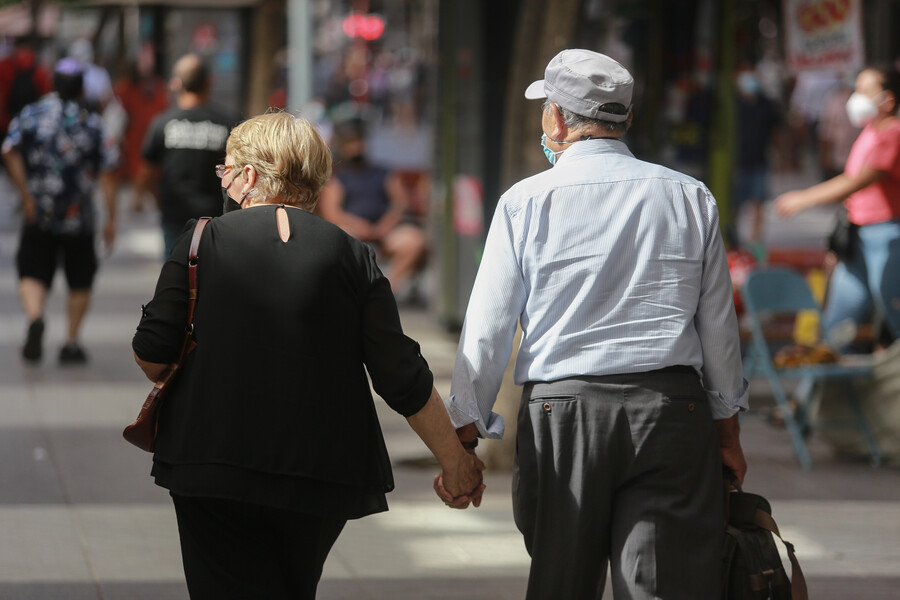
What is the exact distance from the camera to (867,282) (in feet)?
24.5

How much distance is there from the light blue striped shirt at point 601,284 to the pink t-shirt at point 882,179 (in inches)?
165

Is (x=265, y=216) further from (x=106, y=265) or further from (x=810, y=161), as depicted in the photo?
(x=810, y=161)

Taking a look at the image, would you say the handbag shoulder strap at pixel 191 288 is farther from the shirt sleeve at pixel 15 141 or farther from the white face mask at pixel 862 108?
the shirt sleeve at pixel 15 141

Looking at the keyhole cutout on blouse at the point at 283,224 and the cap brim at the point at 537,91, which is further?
the cap brim at the point at 537,91

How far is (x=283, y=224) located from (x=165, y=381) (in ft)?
1.45

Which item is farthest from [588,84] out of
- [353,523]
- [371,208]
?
[371,208]

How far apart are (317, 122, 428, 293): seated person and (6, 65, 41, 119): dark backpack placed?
9665 mm

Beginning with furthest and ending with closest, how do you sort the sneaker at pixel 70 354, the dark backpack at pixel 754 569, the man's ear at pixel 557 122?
the sneaker at pixel 70 354 → the man's ear at pixel 557 122 → the dark backpack at pixel 754 569

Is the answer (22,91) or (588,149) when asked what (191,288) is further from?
(22,91)

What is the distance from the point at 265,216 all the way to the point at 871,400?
4677 mm

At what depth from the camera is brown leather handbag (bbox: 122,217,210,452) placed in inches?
122

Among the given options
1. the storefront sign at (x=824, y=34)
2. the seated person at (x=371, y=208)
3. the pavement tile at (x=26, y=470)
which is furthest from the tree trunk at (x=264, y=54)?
the pavement tile at (x=26, y=470)

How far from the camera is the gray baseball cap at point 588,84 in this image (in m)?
3.31

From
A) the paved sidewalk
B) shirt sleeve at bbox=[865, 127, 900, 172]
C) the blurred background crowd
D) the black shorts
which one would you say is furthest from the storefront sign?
the black shorts
